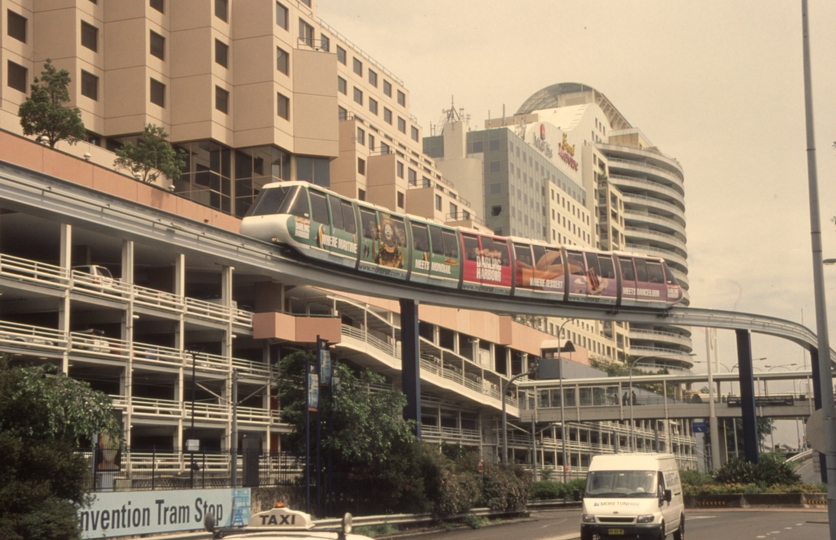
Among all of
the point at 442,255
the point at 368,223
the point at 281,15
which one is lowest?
the point at 442,255

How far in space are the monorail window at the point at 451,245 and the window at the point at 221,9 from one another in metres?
22.9

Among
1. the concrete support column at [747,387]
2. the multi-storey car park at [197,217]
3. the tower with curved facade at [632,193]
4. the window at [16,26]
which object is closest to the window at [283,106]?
the multi-storey car park at [197,217]

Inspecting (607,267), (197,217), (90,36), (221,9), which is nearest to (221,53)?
(221,9)

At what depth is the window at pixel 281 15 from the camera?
6500 centimetres

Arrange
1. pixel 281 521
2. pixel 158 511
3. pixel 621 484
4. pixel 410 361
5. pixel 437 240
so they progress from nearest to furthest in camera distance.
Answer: pixel 281 521 → pixel 621 484 → pixel 158 511 → pixel 410 361 → pixel 437 240

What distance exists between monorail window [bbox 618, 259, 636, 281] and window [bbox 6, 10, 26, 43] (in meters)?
35.5

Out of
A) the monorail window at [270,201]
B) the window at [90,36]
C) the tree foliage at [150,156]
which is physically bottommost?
the monorail window at [270,201]

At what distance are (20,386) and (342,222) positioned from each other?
22.5 meters

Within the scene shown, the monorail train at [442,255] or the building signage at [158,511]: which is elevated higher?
the monorail train at [442,255]

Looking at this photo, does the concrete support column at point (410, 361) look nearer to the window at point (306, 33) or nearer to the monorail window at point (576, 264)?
the monorail window at point (576, 264)

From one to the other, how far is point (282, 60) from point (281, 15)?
368cm

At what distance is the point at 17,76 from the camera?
57.2 meters

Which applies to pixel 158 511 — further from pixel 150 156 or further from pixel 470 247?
pixel 150 156

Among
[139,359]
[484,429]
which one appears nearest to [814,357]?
[484,429]
